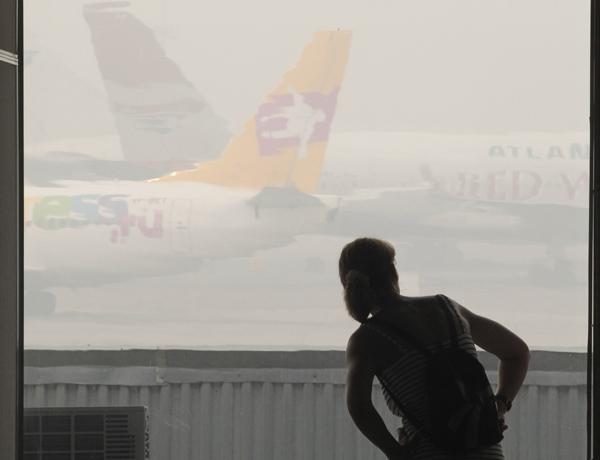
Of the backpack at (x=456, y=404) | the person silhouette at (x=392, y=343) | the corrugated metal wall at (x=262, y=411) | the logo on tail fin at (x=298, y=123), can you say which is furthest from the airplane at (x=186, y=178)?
the backpack at (x=456, y=404)

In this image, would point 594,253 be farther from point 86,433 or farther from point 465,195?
point 86,433

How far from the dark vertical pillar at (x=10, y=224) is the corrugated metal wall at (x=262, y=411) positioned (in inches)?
7.7

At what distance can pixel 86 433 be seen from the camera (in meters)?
1.98

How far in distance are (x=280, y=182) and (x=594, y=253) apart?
98 centimetres

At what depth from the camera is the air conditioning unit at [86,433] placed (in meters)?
1.95

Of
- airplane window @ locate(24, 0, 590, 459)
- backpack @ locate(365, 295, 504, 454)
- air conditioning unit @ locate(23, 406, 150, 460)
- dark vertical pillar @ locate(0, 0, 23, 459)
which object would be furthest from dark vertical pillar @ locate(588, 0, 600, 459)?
dark vertical pillar @ locate(0, 0, 23, 459)

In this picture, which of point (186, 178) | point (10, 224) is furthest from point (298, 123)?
point (10, 224)

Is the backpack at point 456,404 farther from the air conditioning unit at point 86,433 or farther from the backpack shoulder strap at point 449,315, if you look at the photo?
the air conditioning unit at point 86,433

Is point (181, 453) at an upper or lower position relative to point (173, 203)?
lower

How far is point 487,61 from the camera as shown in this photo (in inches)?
75.6

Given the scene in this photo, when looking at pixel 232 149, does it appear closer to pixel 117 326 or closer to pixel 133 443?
pixel 117 326

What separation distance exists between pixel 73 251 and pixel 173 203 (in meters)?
0.37

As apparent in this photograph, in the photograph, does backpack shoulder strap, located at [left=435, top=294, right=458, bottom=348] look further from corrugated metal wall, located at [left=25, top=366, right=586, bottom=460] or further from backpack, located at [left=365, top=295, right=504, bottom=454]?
corrugated metal wall, located at [left=25, top=366, right=586, bottom=460]

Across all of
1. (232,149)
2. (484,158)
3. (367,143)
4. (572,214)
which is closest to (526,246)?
(572,214)
